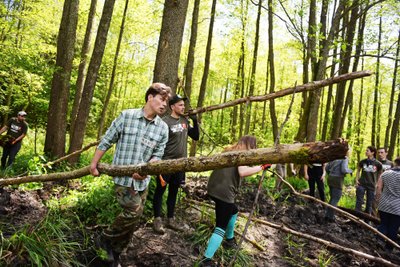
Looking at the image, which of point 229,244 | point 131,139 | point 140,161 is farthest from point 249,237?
point 131,139

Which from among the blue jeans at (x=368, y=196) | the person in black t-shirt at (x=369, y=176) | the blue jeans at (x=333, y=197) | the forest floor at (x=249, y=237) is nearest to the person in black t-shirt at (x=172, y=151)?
the forest floor at (x=249, y=237)

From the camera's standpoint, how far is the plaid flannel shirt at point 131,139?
139 inches

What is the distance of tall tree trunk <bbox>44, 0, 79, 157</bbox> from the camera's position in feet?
30.8

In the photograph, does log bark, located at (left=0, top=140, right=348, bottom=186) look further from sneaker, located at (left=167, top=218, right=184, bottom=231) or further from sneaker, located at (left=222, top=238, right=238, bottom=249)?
sneaker, located at (left=222, top=238, right=238, bottom=249)

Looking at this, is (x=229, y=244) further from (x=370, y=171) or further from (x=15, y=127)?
(x=15, y=127)

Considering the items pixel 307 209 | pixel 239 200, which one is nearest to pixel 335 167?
pixel 307 209

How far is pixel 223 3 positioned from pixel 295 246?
14.7 meters

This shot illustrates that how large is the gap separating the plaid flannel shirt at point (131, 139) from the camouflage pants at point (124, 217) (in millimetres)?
90

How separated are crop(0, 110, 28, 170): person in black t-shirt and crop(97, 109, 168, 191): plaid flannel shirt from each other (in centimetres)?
725

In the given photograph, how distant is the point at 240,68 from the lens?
69.0ft

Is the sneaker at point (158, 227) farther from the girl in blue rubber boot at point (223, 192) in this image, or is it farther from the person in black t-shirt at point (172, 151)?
the girl in blue rubber boot at point (223, 192)

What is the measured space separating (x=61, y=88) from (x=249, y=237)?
7.48m

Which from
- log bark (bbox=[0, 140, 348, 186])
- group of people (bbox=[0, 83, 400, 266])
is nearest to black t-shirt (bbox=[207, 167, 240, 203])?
group of people (bbox=[0, 83, 400, 266])

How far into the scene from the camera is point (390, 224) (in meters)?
6.34
